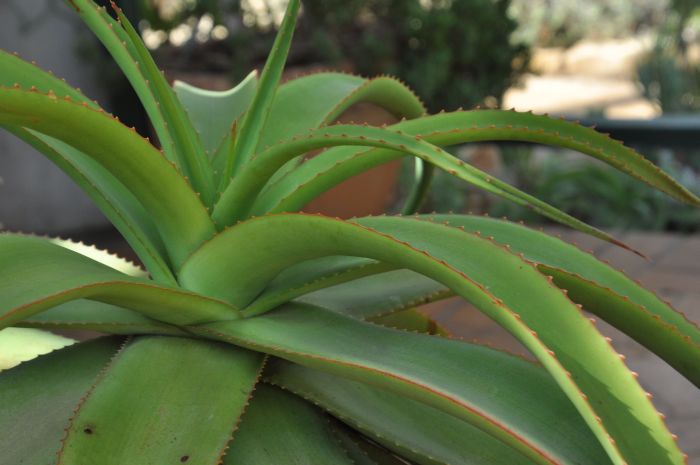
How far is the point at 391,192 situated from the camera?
3.76 meters

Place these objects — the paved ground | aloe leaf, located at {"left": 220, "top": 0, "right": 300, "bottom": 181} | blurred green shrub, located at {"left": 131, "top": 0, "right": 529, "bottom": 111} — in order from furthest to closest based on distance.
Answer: blurred green shrub, located at {"left": 131, "top": 0, "right": 529, "bottom": 111}, the paved ground, aloe leaf, located at {"left": 220, "top": 0, "right": 300, "bottom": 181}

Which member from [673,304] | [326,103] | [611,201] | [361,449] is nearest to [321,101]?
[326,103]

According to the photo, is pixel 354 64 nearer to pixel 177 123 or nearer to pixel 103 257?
pixel 103 257

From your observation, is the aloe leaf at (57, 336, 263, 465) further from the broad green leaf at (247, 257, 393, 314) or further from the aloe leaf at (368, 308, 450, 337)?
the aloe leaf at (368, 308, 450, 337)

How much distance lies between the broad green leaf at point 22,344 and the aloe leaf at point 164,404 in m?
0.15

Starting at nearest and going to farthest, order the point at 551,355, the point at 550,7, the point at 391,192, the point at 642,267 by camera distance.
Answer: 1. the point at 551,355
2. the point at 642,267
3. the point at 391,192
4. the point at 550,7

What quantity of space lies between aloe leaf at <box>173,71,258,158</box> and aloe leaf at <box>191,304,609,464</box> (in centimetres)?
25

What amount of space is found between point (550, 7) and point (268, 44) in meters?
7.51

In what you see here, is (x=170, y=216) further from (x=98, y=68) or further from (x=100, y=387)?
(x=98, y=68)

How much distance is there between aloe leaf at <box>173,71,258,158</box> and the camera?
90 centimetres

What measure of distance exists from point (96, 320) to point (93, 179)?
130mm

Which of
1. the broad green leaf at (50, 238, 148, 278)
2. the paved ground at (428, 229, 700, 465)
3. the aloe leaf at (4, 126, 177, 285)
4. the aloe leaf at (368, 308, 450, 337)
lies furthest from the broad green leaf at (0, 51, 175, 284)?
the paved ground at (428, 229, 700, 465)

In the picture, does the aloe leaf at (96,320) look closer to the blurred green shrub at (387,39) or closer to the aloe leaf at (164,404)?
the aloe leaf at (164,404)

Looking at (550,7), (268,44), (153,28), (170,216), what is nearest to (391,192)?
(268,44)
